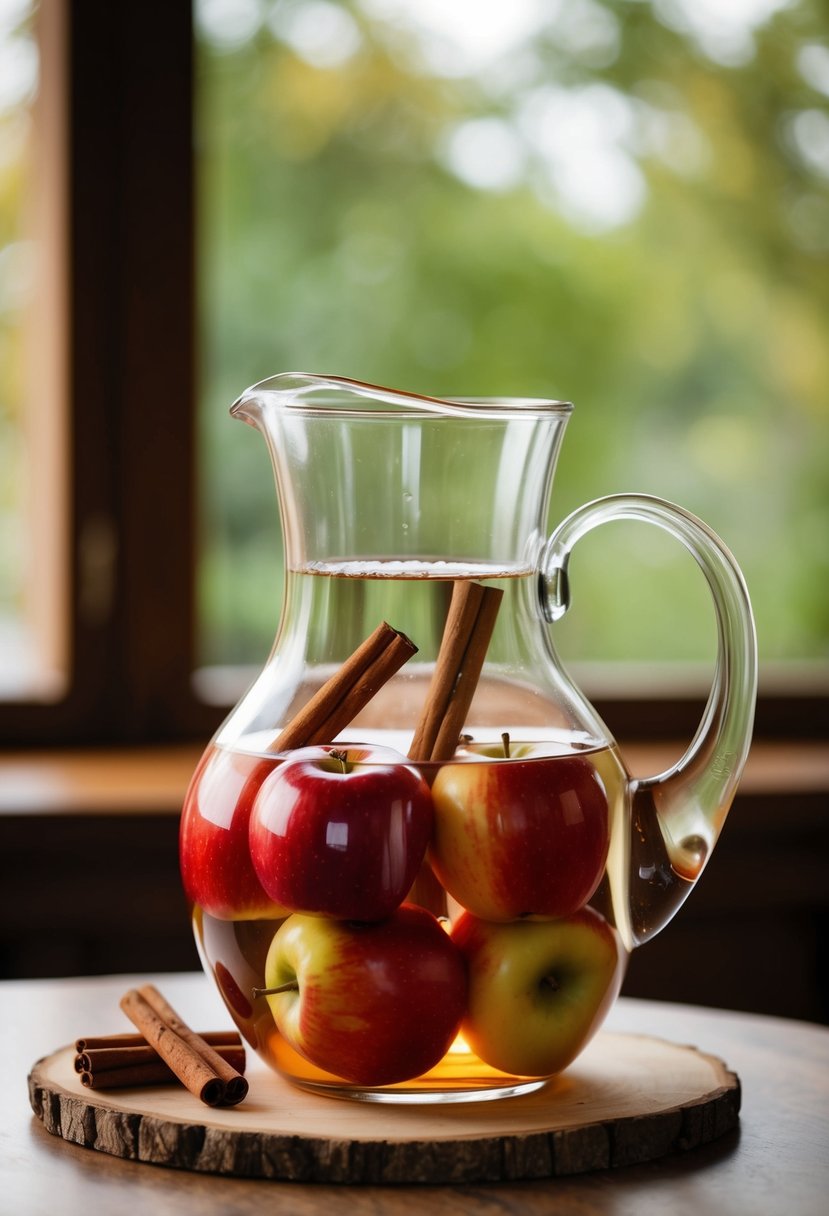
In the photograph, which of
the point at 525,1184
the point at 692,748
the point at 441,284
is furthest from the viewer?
the point at 441,284

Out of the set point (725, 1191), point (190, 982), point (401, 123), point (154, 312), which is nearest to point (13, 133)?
point (154, 312)

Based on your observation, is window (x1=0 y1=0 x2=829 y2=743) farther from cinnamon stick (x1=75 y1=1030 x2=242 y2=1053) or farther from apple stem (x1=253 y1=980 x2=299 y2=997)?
apple stem (x1=253 y1=980 x2=299 y2=997)

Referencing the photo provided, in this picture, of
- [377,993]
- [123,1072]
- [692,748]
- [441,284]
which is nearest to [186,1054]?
[123,1072]

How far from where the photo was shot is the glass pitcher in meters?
0.69

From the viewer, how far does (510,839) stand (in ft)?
2.29

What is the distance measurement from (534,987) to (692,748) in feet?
0.53

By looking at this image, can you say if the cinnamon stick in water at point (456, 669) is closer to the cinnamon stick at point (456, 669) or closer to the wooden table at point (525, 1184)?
the cinnamon stick at point (456, 669)

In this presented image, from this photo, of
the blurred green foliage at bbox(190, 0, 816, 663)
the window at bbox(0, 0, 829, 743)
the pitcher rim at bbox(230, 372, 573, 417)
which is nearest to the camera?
the pitcher rim at bbox(230, 372, 573, 417)

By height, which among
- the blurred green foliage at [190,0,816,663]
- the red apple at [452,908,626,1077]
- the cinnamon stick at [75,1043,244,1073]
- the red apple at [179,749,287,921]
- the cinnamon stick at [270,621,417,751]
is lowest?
the cinnamon stick at [75,1043,244,1073]

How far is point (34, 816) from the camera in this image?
1.67m

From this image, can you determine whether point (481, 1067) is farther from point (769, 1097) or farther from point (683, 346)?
point (683, 346)

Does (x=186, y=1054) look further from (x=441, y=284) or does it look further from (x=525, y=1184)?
(x=441, y=284)

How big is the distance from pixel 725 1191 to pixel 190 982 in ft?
1.62

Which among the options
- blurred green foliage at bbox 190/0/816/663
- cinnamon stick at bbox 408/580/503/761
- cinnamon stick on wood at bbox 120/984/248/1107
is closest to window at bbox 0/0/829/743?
blurred green foliage at bbox 190/0/816/663
